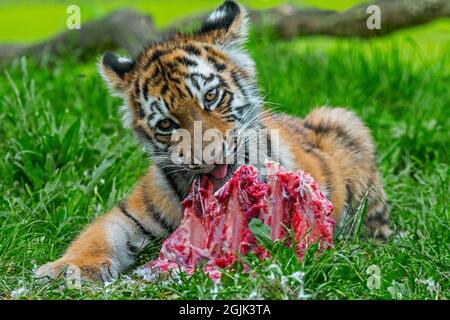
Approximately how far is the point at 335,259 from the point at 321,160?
1.62 m

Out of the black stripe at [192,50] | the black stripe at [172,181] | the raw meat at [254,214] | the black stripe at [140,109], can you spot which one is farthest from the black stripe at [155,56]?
the raw meat at [254,214]

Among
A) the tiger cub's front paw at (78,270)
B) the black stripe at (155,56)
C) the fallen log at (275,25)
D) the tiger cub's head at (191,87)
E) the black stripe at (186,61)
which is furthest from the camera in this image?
the fallen log at (275,25)

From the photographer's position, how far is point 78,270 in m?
5.09

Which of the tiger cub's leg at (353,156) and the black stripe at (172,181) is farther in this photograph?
the tiger cub's leg at (353,156)

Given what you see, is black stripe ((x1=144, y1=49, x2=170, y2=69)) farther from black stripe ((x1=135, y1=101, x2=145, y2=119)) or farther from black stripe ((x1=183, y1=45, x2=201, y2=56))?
black stripe ((x1=135, y1=101, x2=145, y2=119))

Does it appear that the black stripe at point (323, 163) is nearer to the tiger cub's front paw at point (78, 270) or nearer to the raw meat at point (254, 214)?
the raw meat at point (254, 214)

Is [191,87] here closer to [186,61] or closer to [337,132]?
[186,61]

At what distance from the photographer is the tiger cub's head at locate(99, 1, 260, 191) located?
5211 millimetres

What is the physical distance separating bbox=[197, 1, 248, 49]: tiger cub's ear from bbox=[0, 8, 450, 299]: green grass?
1.38ft

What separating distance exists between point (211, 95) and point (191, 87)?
0.13 m

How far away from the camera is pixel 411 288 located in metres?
4.71

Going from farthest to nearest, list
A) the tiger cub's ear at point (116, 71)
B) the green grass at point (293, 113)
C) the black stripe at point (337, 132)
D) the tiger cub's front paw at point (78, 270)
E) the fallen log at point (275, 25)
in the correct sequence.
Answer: the fallen log at point (275, 25) → the black stripe at point (337, 132) → the tiger cub's ear at point (116, 71) → the tiger cub's front paw at point (78, 270) → the green grass at point (293, 113)

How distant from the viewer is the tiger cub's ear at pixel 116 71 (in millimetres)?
5715

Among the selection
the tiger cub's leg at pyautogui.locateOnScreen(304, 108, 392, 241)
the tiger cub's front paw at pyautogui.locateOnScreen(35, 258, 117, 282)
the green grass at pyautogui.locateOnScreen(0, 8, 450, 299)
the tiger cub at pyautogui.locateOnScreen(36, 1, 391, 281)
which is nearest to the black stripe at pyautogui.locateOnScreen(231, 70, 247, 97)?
the tiger cub at pyautogui.locateOnScreen(36, 1, 391, 281)
